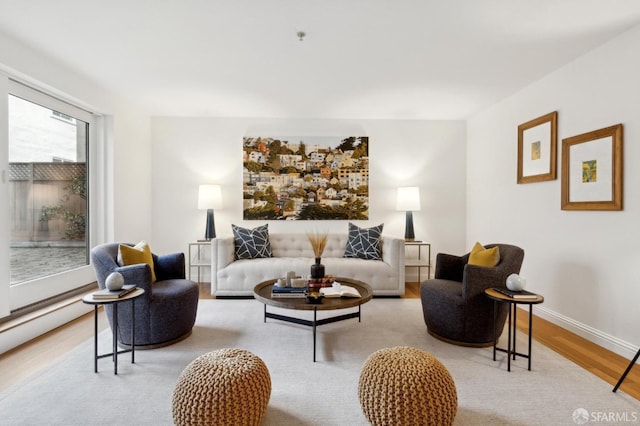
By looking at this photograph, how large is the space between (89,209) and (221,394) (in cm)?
353

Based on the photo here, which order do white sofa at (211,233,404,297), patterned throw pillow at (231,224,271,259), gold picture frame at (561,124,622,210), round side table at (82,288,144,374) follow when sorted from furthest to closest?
patterned throw pillow at (231,224,271,259)
white sofa at (211,233,404,297)
gold picture frame at (561,124,622,210)
round side table at (82,288,144,374)

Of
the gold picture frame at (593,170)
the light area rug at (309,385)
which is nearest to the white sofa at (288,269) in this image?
the light area rug at (309,385)

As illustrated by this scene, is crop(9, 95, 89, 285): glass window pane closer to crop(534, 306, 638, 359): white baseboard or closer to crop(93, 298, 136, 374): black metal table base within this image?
crop(93, 298, 136, 374): black metal table base

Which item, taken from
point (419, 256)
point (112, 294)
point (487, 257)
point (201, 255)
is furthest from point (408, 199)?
point (112, 294)

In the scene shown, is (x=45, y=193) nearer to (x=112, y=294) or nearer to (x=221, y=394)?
(x=112, y=294)

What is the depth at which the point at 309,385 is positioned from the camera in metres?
2.11

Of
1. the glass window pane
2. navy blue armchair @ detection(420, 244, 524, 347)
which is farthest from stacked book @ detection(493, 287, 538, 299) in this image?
the glass window pane

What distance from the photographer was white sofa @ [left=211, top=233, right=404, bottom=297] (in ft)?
13.4

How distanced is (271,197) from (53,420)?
12.0 feet

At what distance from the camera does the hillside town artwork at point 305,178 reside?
199 inches

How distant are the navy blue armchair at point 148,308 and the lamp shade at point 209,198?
1.88 metres

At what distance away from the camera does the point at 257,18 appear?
7.96 feet

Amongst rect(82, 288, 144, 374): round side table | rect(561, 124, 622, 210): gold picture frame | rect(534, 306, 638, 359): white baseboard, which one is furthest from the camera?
rect(561, 124, 622, 210): gold picture frame

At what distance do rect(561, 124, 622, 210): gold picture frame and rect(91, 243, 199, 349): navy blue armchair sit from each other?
367 cm
